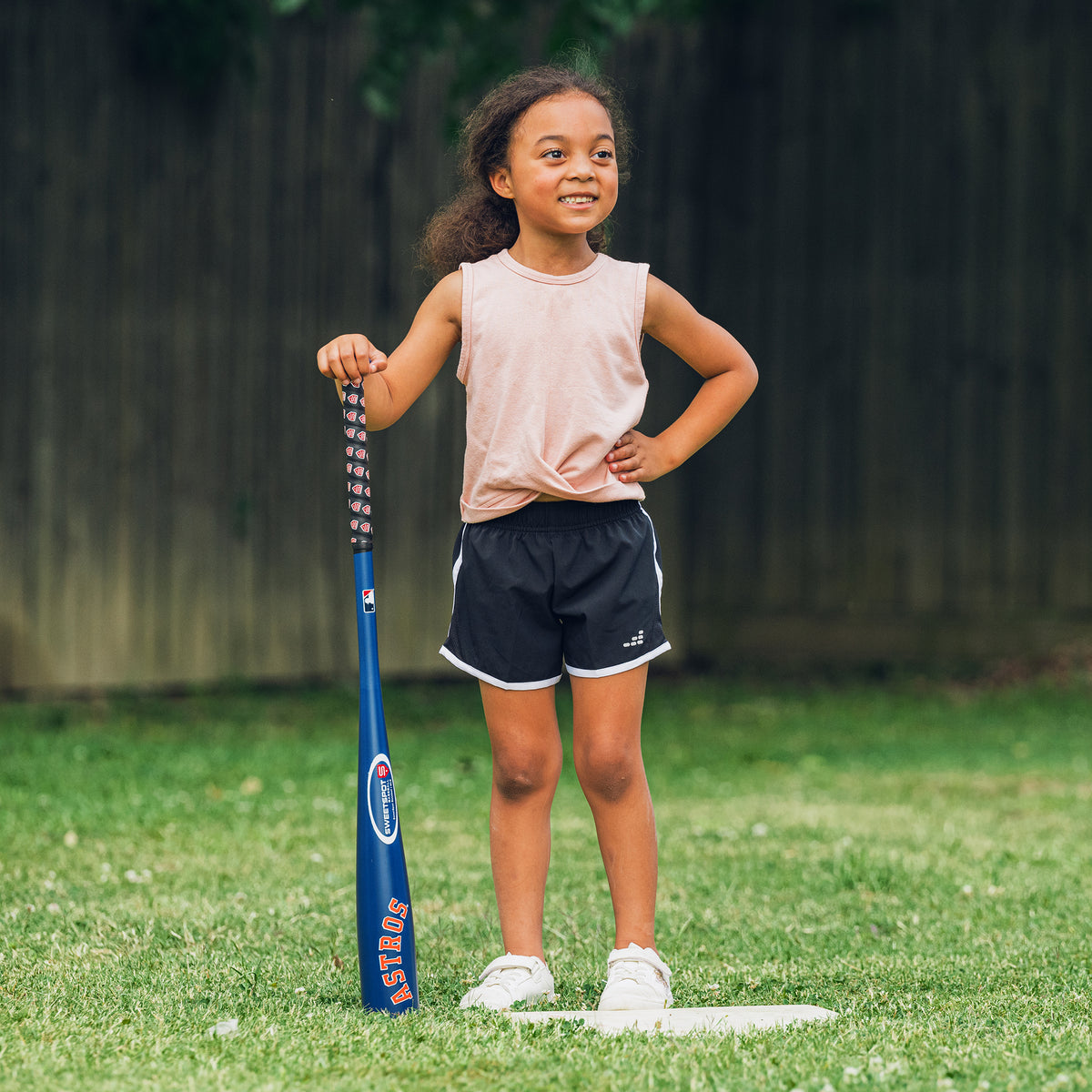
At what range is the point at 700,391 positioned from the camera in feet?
10.2

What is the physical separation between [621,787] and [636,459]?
640mm

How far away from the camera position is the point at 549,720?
9.85 feet

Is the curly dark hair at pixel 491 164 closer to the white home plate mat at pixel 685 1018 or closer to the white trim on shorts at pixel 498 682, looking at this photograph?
the white trim on shorts at pixel 498 682

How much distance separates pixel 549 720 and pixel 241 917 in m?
1.16

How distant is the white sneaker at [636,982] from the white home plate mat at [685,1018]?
1.6 inches

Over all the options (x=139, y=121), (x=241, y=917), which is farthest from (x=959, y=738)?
(x=139, y=121)

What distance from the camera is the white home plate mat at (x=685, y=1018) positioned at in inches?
106

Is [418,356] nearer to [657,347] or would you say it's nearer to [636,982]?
[636,982]

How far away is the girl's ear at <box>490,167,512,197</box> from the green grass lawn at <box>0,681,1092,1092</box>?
1.58 metres

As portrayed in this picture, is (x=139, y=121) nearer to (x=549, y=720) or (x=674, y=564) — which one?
(x=674, y=564)

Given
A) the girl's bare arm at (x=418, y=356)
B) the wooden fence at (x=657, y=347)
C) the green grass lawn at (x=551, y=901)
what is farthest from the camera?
the wooden fence at (x=657, y=347)

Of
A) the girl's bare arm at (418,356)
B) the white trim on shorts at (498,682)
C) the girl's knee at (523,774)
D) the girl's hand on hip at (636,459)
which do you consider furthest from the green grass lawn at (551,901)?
the girl's bare arm at (418,356)

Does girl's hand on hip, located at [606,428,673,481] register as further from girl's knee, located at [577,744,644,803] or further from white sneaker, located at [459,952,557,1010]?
white sneaker, located at [459,952,557,1010]

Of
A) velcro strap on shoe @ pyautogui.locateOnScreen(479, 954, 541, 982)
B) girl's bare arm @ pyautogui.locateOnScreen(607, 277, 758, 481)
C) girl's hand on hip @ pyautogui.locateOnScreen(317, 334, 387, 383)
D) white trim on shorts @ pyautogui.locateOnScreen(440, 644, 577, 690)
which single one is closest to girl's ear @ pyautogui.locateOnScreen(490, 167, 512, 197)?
girl's bare arm @ pyautogui.locateOnScreen(607, 277, 758, 481)
